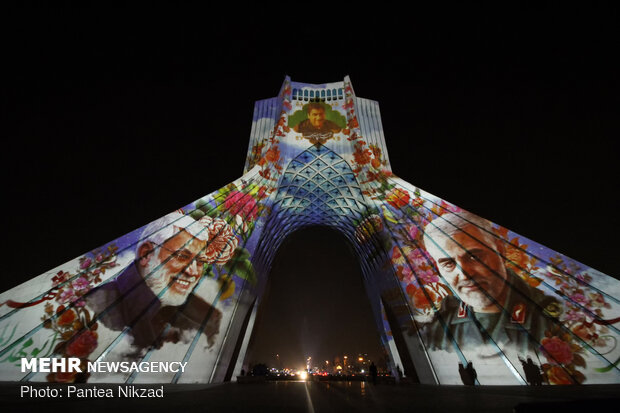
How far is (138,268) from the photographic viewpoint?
10344 millimetres

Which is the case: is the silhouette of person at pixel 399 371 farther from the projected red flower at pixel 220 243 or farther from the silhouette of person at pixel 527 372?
the projected red flower at pixel 220 243

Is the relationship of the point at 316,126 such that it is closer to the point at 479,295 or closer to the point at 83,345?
the point at 479,295

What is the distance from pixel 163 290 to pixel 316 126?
34.8 ft

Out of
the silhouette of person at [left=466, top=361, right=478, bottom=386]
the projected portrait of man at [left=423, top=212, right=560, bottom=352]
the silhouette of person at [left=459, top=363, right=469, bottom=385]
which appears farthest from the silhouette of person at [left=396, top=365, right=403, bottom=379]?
the silhouette of person at [left=466, top=361, right=478, bottom=386]

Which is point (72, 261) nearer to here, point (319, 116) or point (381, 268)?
point (319, 116)

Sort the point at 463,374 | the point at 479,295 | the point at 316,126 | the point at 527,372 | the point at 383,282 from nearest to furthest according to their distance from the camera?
the point at 527,372, the point at 463,374, the point at 479,295, the point at 316,126, the point at 383,282

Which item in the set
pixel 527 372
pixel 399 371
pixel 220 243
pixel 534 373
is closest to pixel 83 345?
pixel 220 243

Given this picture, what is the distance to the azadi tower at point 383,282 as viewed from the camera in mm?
9086

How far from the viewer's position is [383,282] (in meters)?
17.5

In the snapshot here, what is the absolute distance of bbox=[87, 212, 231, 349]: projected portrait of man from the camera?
9.65 m

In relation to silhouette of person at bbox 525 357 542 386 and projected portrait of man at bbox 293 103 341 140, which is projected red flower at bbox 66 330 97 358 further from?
silhouette of person at bbox 525 357 542 386

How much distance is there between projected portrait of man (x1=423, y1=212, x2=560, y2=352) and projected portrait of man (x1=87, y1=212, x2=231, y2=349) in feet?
28.4

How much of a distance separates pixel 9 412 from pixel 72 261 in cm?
804

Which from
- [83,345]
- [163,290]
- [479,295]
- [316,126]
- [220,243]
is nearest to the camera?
[83,345]
